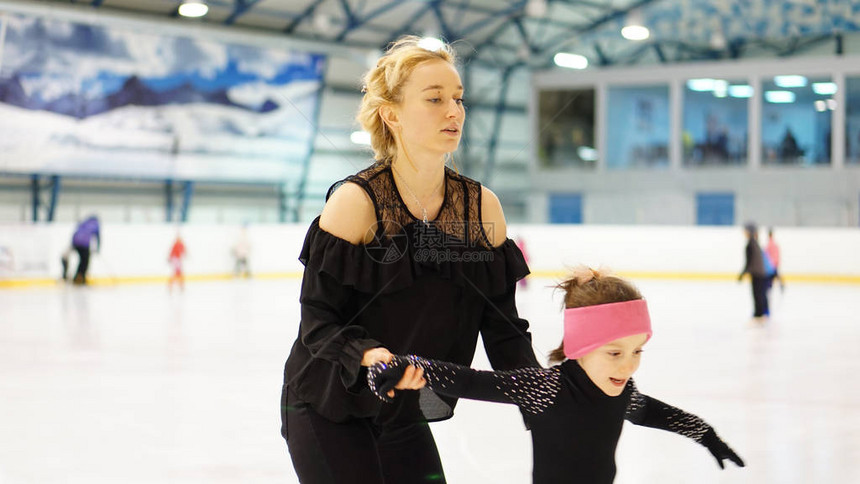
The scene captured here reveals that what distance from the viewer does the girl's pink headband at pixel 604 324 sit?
6.54 ft

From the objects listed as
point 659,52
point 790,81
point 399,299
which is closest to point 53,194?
point 659,52

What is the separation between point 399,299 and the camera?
194 cm

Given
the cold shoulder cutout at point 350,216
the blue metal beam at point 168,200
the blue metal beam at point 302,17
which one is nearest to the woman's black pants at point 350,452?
the cold shoulder cutout at point 350,216

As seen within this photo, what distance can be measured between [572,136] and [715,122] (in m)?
3.95

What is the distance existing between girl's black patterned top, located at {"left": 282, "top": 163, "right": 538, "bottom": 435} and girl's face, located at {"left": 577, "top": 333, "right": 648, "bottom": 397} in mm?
140

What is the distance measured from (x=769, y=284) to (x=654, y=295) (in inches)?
164

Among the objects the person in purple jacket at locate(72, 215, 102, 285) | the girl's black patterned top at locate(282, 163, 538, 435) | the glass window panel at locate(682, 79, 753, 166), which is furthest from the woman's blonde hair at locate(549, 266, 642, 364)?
the glass window panel at locate(682, 79, 753, 166)

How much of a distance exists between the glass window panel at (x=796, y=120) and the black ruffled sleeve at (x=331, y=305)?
77.9ft

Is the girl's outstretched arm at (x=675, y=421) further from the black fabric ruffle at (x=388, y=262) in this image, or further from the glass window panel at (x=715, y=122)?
the glass window panel at (x=715, y=122)

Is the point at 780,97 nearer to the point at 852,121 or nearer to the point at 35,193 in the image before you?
the point at 852,121

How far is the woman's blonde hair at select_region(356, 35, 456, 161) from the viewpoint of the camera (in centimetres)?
200

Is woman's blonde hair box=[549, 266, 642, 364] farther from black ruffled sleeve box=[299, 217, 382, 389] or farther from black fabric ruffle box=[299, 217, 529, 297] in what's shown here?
black ruffled sleeve box=[299, 217, 382, 389]

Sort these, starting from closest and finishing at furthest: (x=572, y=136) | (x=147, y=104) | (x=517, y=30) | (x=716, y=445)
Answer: (x=716, y=445), (x=147, y=104), (x=517, y=30), (x=572, y=136)

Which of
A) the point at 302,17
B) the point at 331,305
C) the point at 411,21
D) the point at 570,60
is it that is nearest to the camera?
the point at 331,305
